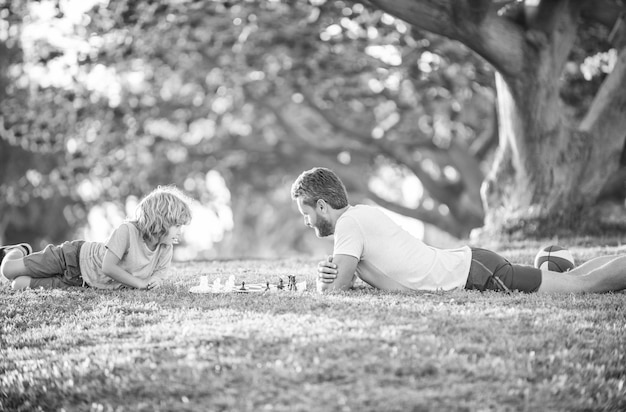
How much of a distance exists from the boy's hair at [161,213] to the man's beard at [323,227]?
1263 mm

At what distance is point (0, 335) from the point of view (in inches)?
268

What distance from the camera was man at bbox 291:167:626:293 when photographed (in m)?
7.49

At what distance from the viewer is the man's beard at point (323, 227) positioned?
25.2 ft

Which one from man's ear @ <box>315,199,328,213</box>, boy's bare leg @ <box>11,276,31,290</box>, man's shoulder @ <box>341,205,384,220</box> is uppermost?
man's shoulder @ <box>341,205,384,220</box>

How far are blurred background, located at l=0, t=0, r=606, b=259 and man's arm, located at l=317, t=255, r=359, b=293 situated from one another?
7.30 meters

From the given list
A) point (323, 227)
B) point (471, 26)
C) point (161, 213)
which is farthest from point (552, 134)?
point (161, 213)

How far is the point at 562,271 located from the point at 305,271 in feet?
10.3

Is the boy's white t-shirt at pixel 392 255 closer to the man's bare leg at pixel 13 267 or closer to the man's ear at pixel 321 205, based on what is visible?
the man's ear at pixel 321 205

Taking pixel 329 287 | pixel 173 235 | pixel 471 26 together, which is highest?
pixel 471 26

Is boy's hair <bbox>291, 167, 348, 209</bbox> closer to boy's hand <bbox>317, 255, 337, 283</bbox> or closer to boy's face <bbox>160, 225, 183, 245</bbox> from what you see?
boy's hand <bbox>317, 255, 337, 283</bbox>

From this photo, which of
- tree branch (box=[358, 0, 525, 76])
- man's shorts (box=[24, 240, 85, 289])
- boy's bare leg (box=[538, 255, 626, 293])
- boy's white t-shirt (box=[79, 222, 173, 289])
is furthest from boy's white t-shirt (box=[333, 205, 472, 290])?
tree branch (box=[358, 0, 525, 76])

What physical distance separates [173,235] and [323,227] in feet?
4.85

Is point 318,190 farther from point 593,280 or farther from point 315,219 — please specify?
point 593,280

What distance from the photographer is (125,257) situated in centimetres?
833
